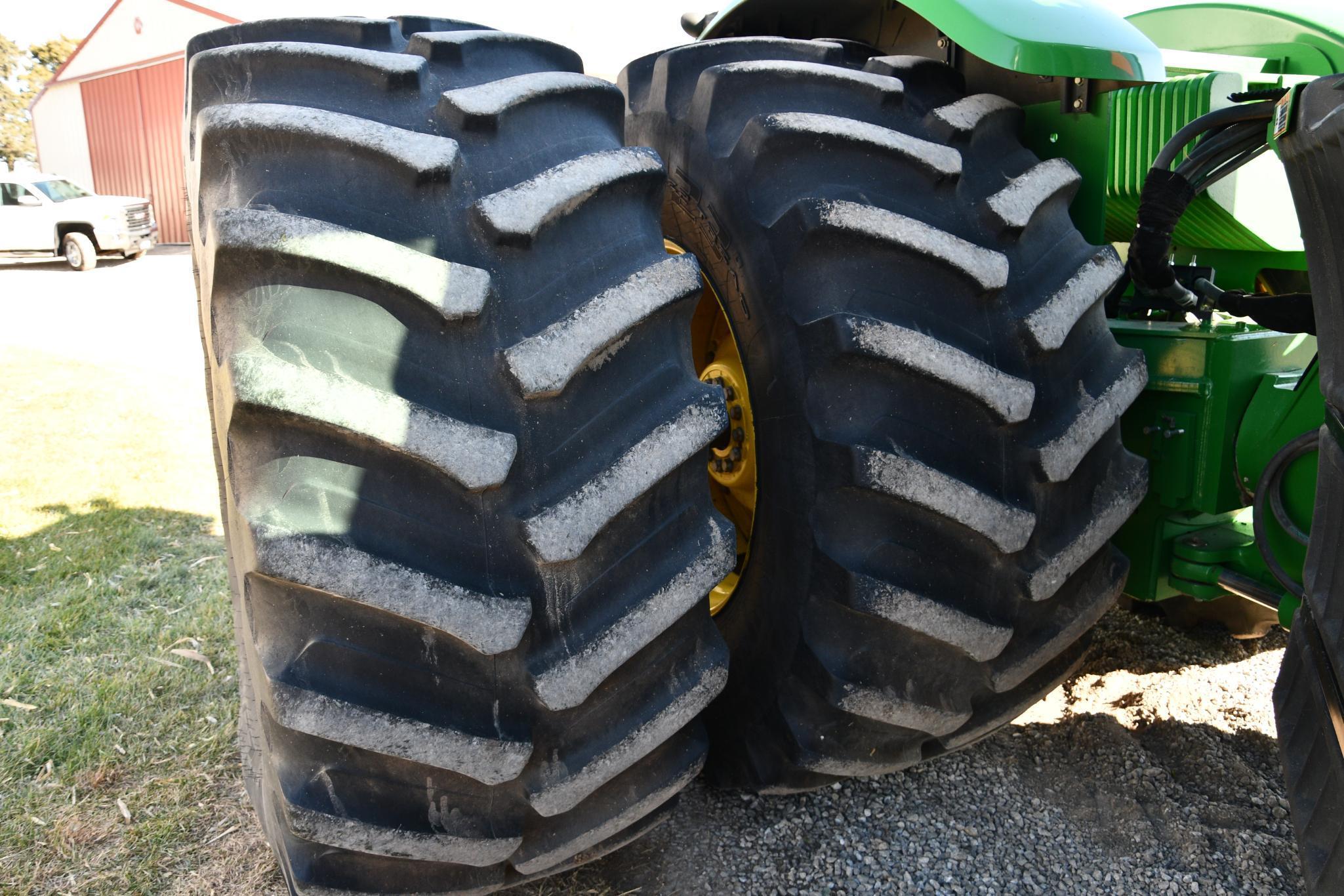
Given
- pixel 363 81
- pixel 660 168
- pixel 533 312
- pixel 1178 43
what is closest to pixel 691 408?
pixel 533 312

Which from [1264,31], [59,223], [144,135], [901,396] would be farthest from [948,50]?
[144,135]

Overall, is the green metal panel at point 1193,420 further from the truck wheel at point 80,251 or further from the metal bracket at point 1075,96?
the truck wheel at point 80,251

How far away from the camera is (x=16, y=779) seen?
2.27 metres

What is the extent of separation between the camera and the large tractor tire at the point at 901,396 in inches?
61.2

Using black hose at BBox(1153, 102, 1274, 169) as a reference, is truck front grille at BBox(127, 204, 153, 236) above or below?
below

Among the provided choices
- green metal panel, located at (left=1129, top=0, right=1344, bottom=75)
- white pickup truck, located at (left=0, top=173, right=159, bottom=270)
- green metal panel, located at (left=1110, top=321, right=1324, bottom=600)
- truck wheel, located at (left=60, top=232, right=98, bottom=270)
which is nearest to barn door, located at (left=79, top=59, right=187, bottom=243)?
white pickup truck, located at (left=0, top=173, right=159, bottom=270)

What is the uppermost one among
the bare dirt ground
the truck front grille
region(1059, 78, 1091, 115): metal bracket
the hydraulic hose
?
region(1059, 78, 1091, 115): metal bracket

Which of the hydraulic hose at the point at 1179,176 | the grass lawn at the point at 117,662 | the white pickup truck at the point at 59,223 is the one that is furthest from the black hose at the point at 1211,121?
the white pickup truck at the point at 59,223

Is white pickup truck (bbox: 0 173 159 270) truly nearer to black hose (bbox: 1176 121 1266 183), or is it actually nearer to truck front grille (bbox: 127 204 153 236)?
truck front grille (bbox: 127 204 153 236)

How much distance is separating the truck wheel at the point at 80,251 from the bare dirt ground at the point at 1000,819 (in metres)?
15.4

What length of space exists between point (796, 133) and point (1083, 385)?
2.00ft

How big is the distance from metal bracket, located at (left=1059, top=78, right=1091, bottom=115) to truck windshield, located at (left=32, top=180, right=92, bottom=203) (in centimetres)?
1780

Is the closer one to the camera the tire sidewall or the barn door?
the tire sidewall

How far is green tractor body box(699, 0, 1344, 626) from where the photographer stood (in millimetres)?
1651
